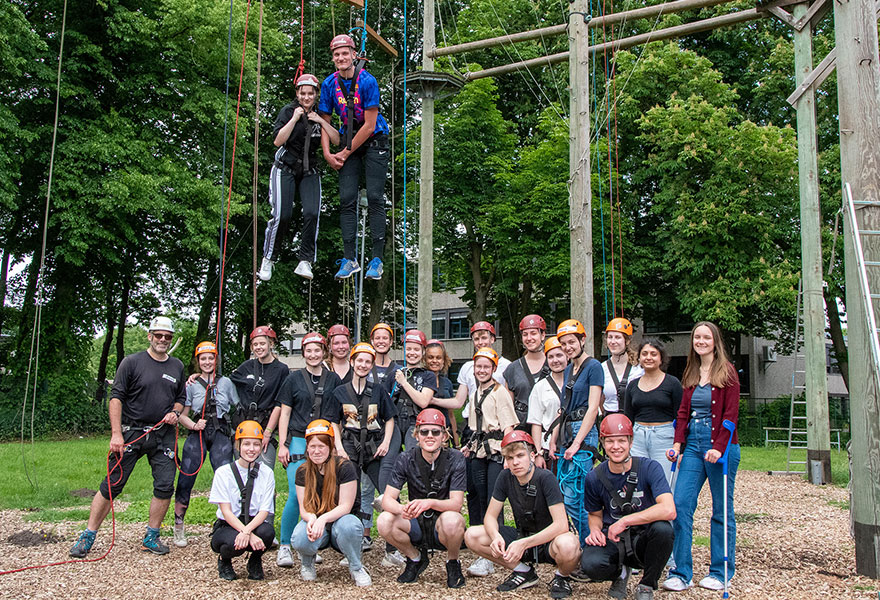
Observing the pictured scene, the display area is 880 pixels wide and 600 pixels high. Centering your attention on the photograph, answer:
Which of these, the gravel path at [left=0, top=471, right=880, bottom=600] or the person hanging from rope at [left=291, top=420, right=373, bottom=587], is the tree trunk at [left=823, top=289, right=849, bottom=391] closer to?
the gravel path at [left=0, top=471, right=880, bottom=600]

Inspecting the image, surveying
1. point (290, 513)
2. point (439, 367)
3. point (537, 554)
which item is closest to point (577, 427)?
point (537, 554)

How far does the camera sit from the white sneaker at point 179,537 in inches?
264

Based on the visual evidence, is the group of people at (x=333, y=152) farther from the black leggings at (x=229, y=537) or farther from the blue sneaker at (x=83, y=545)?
the blue sneaker at (x=83, y=545)

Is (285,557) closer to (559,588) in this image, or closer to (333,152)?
(559,588)

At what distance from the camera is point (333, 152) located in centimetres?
702

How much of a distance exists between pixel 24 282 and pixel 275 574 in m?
18.8

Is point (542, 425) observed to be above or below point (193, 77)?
below

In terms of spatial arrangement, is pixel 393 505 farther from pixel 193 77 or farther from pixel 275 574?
pixel 193 77

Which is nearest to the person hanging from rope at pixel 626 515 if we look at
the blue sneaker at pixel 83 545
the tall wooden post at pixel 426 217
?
the blue sneaker at pixel 83 545

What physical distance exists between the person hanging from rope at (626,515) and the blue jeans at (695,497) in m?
0.40

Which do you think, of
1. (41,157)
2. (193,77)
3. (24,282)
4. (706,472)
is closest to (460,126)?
(193,77)

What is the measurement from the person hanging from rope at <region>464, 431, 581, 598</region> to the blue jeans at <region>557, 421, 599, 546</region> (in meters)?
0.44

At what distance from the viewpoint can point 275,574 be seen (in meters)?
5.73

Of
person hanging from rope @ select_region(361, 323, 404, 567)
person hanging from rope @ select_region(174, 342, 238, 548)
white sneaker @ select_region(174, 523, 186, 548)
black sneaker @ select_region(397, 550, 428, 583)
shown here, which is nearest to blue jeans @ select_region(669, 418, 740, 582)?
black sneaker @ select_region(397, 550, 428, 583)
